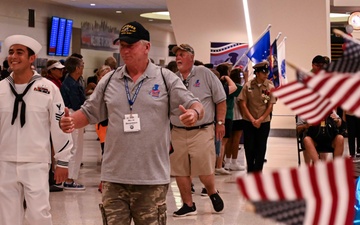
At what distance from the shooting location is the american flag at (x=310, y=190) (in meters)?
1.34

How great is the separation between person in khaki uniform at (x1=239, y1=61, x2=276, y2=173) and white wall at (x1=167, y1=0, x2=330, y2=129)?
6.71 m

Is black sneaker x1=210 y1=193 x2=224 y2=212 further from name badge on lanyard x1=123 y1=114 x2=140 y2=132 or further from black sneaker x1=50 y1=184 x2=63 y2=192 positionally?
name badge on lanyard x1=123 y1=114 x2=140 y2=132

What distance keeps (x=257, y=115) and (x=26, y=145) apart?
18.3 ft

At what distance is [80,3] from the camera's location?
24.9m

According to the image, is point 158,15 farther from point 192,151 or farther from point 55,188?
point 192,151

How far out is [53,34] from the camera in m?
24.5

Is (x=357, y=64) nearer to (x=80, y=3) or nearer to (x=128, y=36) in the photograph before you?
(x=128, y=36)

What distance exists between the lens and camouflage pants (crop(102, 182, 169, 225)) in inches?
185

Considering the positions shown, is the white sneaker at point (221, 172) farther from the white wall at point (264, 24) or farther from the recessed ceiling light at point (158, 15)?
the recessed ceiling light at point (158, 15)

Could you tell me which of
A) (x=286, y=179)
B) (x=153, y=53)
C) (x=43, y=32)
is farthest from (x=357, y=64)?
(x=153, y=53)

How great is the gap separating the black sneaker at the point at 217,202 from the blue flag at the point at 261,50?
6.06 metres

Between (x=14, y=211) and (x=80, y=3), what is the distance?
20.1m

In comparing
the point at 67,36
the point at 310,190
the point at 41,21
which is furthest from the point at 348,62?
the point at 67,36

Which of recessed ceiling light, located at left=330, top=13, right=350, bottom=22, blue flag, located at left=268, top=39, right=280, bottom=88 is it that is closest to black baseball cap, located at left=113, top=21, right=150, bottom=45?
blue flag, located at left=268, top=39, right=280, bottom=88
